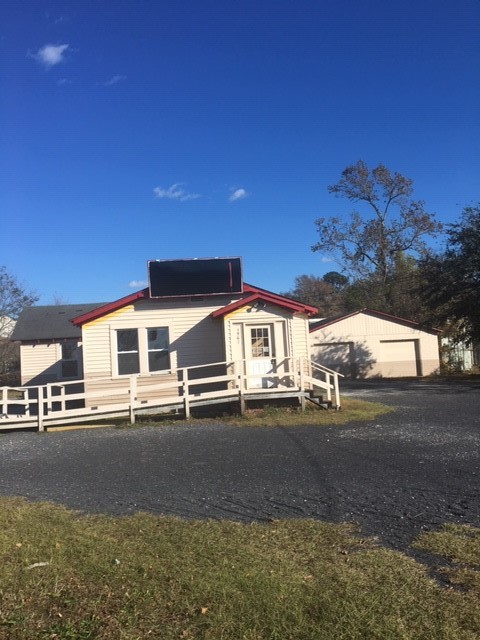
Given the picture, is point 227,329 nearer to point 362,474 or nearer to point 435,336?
point 362,474

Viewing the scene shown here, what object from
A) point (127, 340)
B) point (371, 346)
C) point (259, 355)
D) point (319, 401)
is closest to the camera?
point (319, 401)

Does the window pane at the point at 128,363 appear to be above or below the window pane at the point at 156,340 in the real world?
below

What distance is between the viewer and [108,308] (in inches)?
651

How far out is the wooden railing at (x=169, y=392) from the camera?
14234 mm

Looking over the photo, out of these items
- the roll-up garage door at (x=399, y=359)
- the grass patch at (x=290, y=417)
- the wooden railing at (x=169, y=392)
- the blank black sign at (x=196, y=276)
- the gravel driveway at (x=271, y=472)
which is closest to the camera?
the gravel driveway at (x=271, y=472)

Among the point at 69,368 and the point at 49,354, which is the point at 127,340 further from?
the point at 49,354

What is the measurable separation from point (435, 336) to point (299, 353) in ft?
62.6

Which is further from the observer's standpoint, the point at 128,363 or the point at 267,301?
the point at 128,363

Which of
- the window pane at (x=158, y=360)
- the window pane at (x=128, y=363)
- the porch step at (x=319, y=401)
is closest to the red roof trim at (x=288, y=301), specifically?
the porch step at (x=319, y=401)

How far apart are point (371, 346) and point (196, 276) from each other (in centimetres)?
1823

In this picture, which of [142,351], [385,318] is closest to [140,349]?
[142,351]

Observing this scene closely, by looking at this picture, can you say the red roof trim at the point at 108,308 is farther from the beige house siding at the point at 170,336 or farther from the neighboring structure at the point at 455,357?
the neighboring structure at the point at 455,357

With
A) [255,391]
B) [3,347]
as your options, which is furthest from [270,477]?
[3,347]

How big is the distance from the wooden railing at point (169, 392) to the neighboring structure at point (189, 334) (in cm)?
19
